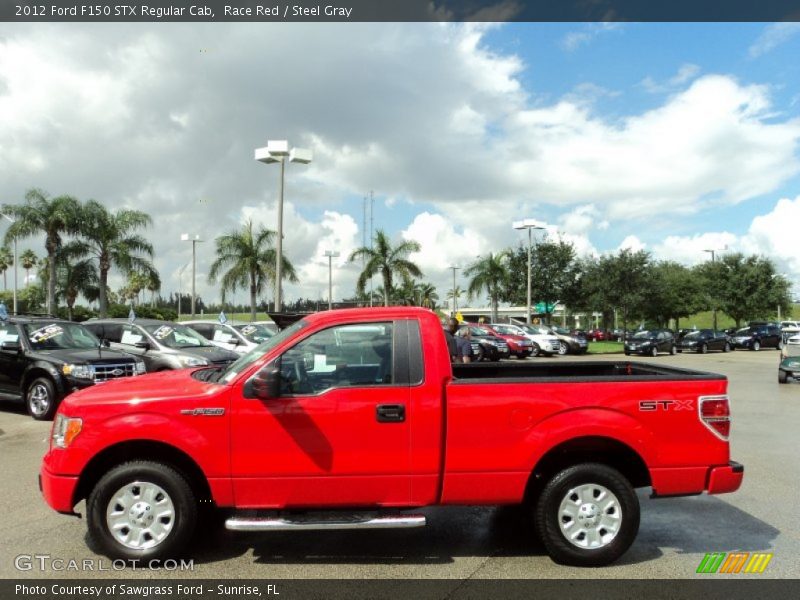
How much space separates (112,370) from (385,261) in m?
27.3

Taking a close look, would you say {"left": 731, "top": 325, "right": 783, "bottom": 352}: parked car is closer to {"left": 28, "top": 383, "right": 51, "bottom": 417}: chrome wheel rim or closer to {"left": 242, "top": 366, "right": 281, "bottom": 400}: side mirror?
{"left": 28, "top": 383, "right": 51, "bottom": 417}: chrome wheel rim

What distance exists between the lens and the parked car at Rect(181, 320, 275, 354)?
1791cm

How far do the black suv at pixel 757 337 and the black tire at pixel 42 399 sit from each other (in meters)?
39.0

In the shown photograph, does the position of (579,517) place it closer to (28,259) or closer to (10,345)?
(10,345)

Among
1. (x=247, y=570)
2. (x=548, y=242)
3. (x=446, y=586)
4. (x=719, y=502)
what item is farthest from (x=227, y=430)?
(x=548, y=242)

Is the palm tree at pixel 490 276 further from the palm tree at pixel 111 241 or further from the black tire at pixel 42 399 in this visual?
the black tire at pixel 42 399

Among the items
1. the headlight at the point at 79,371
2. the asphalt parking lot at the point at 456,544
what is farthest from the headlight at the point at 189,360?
the asphalt parking lot at the point at 456,544

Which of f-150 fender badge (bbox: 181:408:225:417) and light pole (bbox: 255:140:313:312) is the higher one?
light pole (bbox: 255:140:313:312)

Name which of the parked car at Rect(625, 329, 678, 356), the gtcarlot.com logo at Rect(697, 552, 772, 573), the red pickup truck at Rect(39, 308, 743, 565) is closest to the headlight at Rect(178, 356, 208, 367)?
the red pickup truck at Rect(39, 308, 743, 565)

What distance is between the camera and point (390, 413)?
4.42 m

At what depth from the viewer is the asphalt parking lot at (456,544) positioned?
441cm

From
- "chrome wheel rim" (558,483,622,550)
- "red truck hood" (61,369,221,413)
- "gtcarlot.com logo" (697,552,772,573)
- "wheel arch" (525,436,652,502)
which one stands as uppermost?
"red truck hood" (61,369,221,413)

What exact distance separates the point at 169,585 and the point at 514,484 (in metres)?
2.42

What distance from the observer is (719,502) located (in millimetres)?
6215
